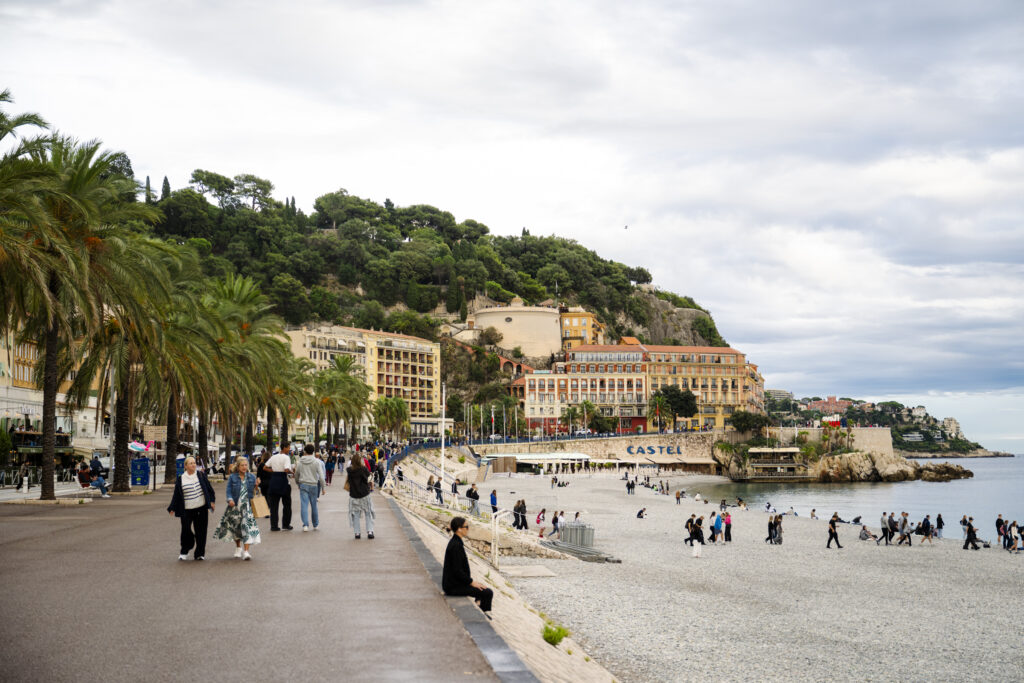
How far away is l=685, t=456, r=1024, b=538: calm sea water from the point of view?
63072 mm

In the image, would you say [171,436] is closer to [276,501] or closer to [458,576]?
[276,501]

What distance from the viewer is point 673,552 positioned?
31.5 m

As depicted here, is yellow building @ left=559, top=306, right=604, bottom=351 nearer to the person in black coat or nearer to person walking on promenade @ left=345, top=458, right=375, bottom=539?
person walking on promenade @ left=345, top=458, right=375, bottom=539

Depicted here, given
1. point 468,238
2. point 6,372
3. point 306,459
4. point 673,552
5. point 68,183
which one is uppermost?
point 468,238

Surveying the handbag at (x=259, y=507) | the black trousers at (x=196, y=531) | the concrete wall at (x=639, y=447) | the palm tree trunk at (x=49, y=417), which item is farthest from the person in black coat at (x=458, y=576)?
the concrete wall at (x=639, y=447)

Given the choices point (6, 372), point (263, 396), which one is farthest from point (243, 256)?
point (263, 396)

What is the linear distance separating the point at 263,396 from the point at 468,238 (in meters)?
150

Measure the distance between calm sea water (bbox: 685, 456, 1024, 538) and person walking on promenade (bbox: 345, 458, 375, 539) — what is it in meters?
45.0

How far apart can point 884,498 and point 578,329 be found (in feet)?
276

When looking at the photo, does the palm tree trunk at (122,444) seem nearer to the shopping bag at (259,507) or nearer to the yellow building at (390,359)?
the shopping bag at (259,507)

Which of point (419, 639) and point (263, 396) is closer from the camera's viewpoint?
point (419, 639)

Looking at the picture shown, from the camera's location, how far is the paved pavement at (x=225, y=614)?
6934 mm

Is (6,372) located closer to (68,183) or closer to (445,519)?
(68,183)

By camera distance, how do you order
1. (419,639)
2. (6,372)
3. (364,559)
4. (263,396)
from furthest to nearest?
(6,372)
(263,396)
(364,559)
(419,639)
